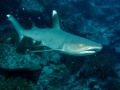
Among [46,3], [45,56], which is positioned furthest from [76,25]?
[45,56]

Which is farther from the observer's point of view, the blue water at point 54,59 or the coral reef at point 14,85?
the blue water at point 54,59

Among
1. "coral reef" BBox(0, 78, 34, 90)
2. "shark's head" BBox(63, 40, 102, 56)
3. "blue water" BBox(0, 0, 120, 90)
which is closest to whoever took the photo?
"shark's head" BBox(63, 40, 102, 56)

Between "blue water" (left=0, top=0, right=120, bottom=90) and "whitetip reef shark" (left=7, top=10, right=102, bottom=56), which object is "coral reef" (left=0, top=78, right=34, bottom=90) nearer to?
"blue water" (left=0, top=0, right=120, bottom=90)

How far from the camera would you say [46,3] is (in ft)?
44.2

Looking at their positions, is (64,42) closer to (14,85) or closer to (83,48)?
(83,48)

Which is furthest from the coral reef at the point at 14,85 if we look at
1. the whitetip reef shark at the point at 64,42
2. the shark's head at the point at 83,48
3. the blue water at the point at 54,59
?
the shark's head at the point at 83,48

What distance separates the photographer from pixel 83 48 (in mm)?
3658

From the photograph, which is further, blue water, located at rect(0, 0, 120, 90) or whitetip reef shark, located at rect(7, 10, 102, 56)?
blue water, located at rect(0, 0, 120, 90)

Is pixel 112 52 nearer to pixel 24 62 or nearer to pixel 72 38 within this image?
pixel 24 62

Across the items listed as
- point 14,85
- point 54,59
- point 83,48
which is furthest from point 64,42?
point 54,59

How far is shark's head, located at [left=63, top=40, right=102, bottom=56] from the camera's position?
3.56m

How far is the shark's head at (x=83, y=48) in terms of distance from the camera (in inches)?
140

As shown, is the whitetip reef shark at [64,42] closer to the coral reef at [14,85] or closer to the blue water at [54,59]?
the coral reef at [14,85]

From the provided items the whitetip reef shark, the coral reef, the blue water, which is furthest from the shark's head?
the blue water
